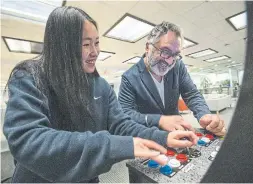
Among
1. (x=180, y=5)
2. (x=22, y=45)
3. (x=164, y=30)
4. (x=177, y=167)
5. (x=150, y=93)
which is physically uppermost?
(x=180, y=5)

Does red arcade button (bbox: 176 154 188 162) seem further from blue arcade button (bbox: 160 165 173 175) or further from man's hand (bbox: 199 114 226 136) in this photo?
man's hand (bbox: 199 114 226 136)

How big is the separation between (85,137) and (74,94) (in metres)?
0.28

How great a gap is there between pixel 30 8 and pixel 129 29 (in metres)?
2.20

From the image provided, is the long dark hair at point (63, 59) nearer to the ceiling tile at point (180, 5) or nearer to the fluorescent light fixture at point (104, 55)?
the ceiling tile at point (180, 5)

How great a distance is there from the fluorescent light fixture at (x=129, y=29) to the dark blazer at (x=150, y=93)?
8.20ft

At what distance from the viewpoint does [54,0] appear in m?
2.68

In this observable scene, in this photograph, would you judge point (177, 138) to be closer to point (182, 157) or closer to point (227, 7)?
point (182, 157)

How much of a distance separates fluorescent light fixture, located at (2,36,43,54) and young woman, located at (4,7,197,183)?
4.03 m

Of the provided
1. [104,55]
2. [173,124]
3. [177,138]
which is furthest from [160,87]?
[104,55]

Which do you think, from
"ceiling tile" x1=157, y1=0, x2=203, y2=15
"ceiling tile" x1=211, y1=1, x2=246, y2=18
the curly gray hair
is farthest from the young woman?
"ceiling tile" x1=211, y1=1, x2=246, y2=18

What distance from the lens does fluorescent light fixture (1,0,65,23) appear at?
271 centimetres

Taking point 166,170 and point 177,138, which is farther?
point 177,138

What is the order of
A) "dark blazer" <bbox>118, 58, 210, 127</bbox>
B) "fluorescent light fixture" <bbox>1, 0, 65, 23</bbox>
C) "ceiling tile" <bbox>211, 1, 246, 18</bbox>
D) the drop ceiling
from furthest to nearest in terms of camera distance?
"ceiling tile" <bbox>211, 1, 246, 18</bbox>
the drop ceiling
"fluorescent light fixture" <bbox>1, 0, 65, 23</bbox>
"dark blazer" <bbox>118, 58, 210, 127</bbox>

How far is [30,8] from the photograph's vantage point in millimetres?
2920
